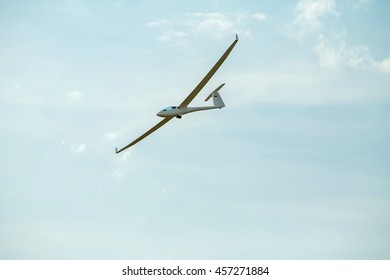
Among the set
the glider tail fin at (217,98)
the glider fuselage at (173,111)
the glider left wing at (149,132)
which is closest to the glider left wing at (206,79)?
the glider fuselage at (173,111)

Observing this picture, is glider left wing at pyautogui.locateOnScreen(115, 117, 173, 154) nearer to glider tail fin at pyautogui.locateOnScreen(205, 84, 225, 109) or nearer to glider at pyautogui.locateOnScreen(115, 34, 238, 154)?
glider at pyautogui.locateOnScreen(115, 34, 238, 154)

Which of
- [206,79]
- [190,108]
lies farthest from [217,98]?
[206,79]

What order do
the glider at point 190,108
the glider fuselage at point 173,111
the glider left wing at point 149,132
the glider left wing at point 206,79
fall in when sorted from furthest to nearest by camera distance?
the glider left wing at point 149,132, the glider fuselage at point 173,111, the glider at point 190,108, the glider left wing at point 206,79

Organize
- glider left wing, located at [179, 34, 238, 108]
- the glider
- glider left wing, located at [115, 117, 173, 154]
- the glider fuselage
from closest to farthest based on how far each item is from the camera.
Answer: glider left wing, located at [179, 34, 238, 108] < the glider < the glider fuselage < glider left wing, located at [115, 117, 173, 154]

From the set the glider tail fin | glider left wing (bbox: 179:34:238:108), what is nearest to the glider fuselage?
glider left wing (bbox: 179:34:238:108)

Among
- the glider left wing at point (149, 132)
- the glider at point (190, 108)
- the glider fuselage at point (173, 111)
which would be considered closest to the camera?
the glider at point (190, 108)

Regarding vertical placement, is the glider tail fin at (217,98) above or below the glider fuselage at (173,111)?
above

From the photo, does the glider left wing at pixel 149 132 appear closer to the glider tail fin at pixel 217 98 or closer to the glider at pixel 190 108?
the glider at pixel 190 108

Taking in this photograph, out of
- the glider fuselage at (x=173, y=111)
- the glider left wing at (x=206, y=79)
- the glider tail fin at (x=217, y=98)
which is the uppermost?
the glider tail fin at (x=217, y=98)

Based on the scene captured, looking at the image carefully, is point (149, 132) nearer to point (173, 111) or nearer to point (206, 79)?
point (173, 111)

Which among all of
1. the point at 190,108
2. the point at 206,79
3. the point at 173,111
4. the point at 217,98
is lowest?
the point at 173,111
